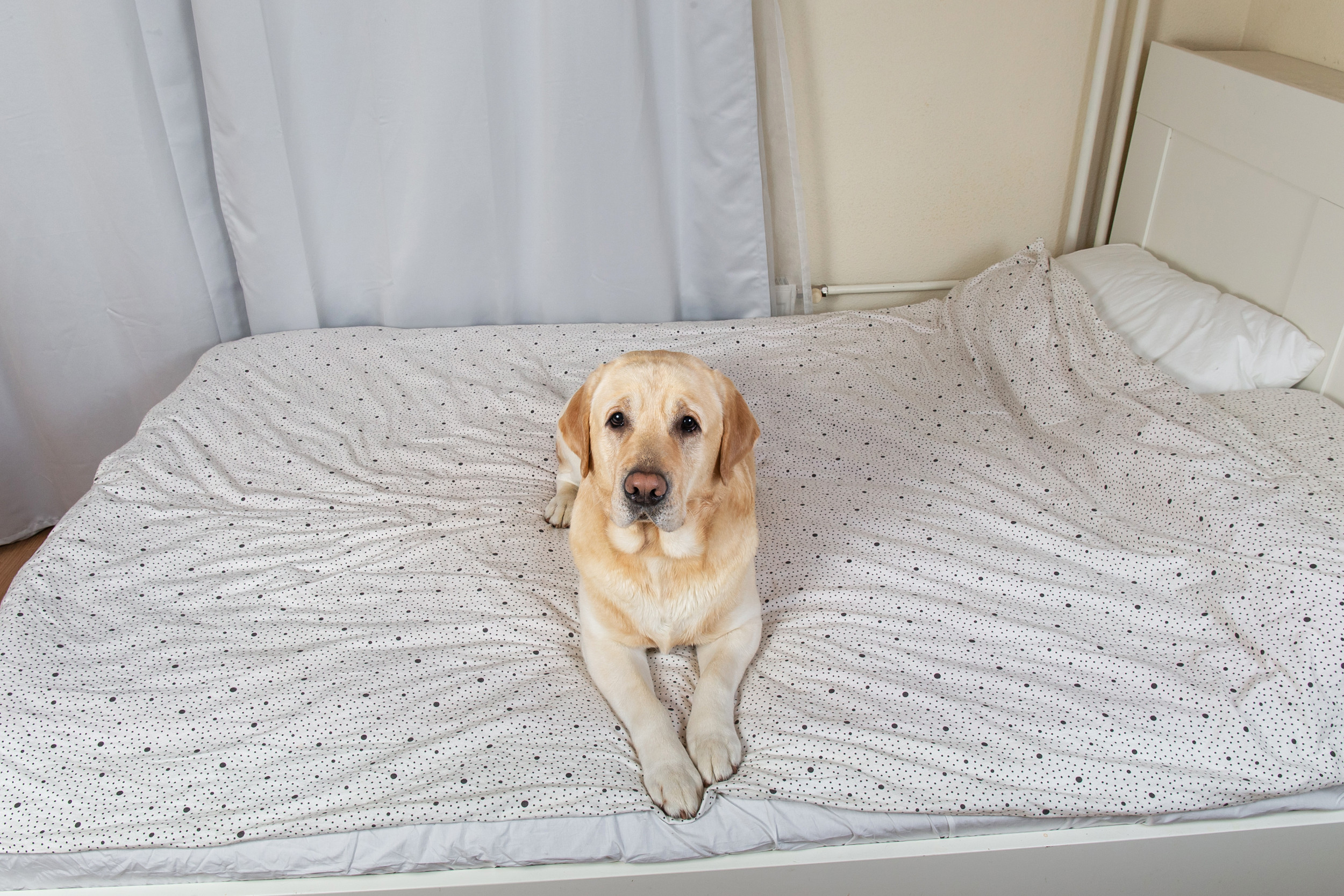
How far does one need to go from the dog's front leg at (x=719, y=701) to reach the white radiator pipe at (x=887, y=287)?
5.67ft

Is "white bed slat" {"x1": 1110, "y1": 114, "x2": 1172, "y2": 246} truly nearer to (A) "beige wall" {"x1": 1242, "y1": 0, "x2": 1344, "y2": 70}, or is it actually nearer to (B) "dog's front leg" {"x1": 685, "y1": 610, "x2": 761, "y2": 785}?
(A) "beige wall" {"x1": 1242, "y1": 0, "x2": 1344, "y2": 70}

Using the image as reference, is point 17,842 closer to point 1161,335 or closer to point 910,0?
point 1161,335

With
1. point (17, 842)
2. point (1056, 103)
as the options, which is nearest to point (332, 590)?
point (17, 842)

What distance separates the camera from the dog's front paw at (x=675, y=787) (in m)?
Result: 1.42

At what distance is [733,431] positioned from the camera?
165cm

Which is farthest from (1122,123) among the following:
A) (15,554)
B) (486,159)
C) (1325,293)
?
(15,554)

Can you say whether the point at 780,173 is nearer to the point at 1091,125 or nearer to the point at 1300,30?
the point at 1091,125

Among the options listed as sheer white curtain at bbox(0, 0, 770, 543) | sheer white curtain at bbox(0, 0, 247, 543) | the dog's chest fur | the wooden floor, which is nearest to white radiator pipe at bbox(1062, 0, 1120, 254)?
sheer white curtain at bbox(0, 0, 770, 543)

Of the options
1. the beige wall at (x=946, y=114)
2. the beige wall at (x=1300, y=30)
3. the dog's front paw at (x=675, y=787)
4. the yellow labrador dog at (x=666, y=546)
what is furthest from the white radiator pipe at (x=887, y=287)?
the dog's front paw at (x=675, y=787)

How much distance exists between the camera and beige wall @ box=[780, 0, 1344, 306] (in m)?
2.87

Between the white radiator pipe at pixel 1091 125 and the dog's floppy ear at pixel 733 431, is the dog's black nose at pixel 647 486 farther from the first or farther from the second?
the white radiator pipe at pixel 1091 125

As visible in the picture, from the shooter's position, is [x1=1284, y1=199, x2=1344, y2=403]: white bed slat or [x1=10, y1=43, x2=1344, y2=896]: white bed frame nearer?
[x1=10, y1=43, x2=1344, y2=896]: white bed frame

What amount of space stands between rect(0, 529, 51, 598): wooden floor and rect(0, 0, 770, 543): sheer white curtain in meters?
0.04

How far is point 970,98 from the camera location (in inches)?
118
